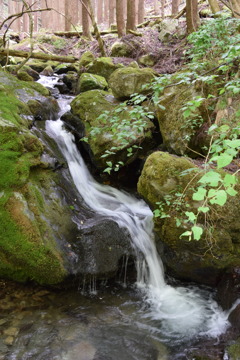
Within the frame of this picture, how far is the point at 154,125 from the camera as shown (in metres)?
7.04

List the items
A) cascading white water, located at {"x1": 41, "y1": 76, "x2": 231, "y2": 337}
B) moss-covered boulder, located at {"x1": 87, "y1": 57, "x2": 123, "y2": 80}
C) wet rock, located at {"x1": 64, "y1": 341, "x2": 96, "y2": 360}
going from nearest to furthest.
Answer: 1. wet rock, located at {"x1": 64, "y1": 341, "x2": 96, "y2": 360}
2. cascading white water, located at {"x1": 41, "y1": 76, "x2": 231, "y2": 337}
3. moss-covered boulder, located at {"x1": 87, "y1": 57, "x2": 123, "y2": 80}

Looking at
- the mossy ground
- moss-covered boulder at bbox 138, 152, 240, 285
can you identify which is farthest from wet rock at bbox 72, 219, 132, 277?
moss-covered boulder at bbox 138, 152, 240, 285

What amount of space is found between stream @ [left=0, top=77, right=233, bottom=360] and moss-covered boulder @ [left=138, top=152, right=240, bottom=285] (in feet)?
1.29

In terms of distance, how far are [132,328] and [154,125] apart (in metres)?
4.61

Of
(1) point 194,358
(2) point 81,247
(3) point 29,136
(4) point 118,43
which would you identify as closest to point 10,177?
(3) point 29,136

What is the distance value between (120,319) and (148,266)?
3.98 feet

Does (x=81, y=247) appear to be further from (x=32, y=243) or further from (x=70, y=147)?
(x=70, y=147)

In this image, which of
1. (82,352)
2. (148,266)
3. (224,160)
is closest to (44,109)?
(148,266)

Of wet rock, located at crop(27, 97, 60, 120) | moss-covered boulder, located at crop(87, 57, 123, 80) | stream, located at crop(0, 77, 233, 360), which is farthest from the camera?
moss-covered boulder, located at crop(87, 57, 123, 80)

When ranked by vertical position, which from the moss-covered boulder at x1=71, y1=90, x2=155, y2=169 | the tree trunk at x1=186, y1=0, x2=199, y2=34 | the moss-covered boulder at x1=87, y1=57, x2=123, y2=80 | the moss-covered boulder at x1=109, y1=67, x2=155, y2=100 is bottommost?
the moss-covered boulder at x1=71, y1=90, x2=155, y2=169

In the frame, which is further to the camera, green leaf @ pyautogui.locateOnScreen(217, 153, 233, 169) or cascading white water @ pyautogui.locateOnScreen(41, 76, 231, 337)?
cascading white water @ pyautogui.locateOnScreen(41, 76, 231, 337)

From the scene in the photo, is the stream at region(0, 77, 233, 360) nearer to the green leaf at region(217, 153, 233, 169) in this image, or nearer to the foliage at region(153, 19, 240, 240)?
the foliage at region(153, 19, 240, 240)

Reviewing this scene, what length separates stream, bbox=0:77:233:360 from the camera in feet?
11.8

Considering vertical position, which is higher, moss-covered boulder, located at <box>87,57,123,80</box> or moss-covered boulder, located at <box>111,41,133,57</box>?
moss-covered boulder, located at <box>111,41,133,57</box>
